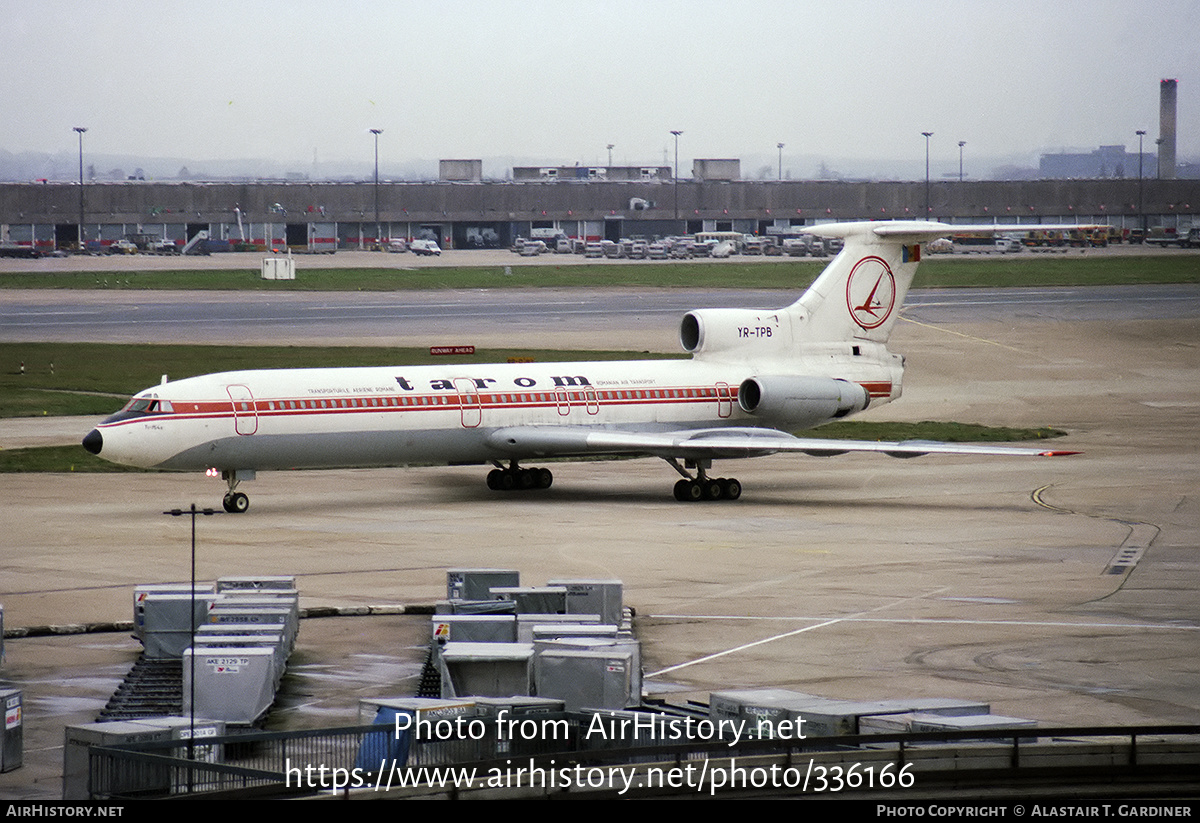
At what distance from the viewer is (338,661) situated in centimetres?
2369

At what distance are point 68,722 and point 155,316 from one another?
7460 centimetres

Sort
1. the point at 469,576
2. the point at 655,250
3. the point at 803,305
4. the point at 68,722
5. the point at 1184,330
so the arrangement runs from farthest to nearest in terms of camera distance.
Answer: the point at 655,250, the point at 1184,330, the point at 803,305, the point at 469,576, the point at 68,722

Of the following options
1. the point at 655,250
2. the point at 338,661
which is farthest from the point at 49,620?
the point at 655,250

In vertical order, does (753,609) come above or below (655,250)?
below

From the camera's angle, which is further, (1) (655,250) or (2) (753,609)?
(1) (655,250)

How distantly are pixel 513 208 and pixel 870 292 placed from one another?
12544cm

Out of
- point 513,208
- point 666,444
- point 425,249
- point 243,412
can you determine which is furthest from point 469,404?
point 513,208

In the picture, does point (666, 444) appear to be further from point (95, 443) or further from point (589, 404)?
point (95, 443)

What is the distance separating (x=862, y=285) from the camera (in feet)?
149

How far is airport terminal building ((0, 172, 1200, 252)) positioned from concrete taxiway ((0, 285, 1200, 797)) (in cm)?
10897

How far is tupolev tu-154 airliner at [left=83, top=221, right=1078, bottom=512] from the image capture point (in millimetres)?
37531

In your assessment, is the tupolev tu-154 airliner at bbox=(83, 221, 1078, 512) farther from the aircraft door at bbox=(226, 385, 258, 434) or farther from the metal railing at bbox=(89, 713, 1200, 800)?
the metal railing at bbox=(89, 713, 1200, 800)

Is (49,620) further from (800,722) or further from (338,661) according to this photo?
(800,722)

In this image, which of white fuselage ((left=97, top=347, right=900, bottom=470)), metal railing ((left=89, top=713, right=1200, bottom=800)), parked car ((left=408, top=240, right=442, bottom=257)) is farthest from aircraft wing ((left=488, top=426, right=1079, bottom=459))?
parked car ((left=408, top=240, right=442, bottom=257))
